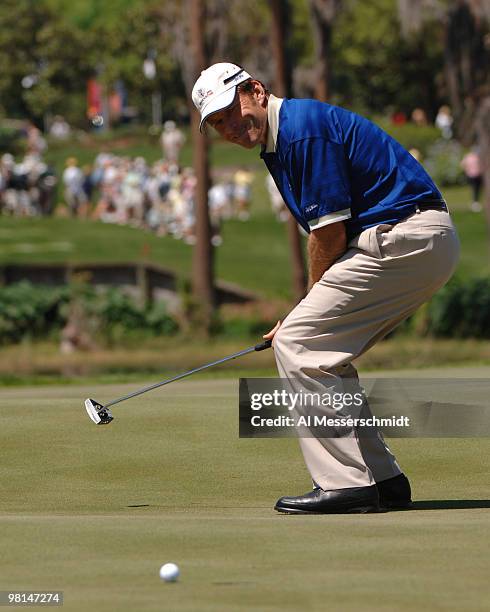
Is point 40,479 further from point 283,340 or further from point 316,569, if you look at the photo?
point 316,569

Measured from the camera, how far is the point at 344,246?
19.7 ft

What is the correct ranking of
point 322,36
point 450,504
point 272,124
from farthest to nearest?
point 322,36 → point 450,504 → point 272,124

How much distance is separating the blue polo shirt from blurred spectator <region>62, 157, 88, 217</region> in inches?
1383

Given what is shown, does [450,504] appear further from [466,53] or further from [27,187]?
[27,187]

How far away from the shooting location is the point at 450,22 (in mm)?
23844

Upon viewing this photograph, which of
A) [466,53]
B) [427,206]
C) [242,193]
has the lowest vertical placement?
[242,193]

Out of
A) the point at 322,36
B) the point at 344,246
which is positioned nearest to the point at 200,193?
the point at 322,36

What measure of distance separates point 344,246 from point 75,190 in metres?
Result: 36.4

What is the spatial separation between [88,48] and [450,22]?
2236 inches

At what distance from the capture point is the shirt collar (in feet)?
19.4

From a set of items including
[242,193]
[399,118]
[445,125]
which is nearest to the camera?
[242,193]

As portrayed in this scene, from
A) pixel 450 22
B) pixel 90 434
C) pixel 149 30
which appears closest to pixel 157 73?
pixel 149 30

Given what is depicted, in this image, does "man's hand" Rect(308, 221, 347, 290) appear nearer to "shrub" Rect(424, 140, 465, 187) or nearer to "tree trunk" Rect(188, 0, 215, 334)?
"tree trunk" Rect(188, 0, 215, 334)

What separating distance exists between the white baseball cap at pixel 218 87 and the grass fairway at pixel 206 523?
1.61 meters
